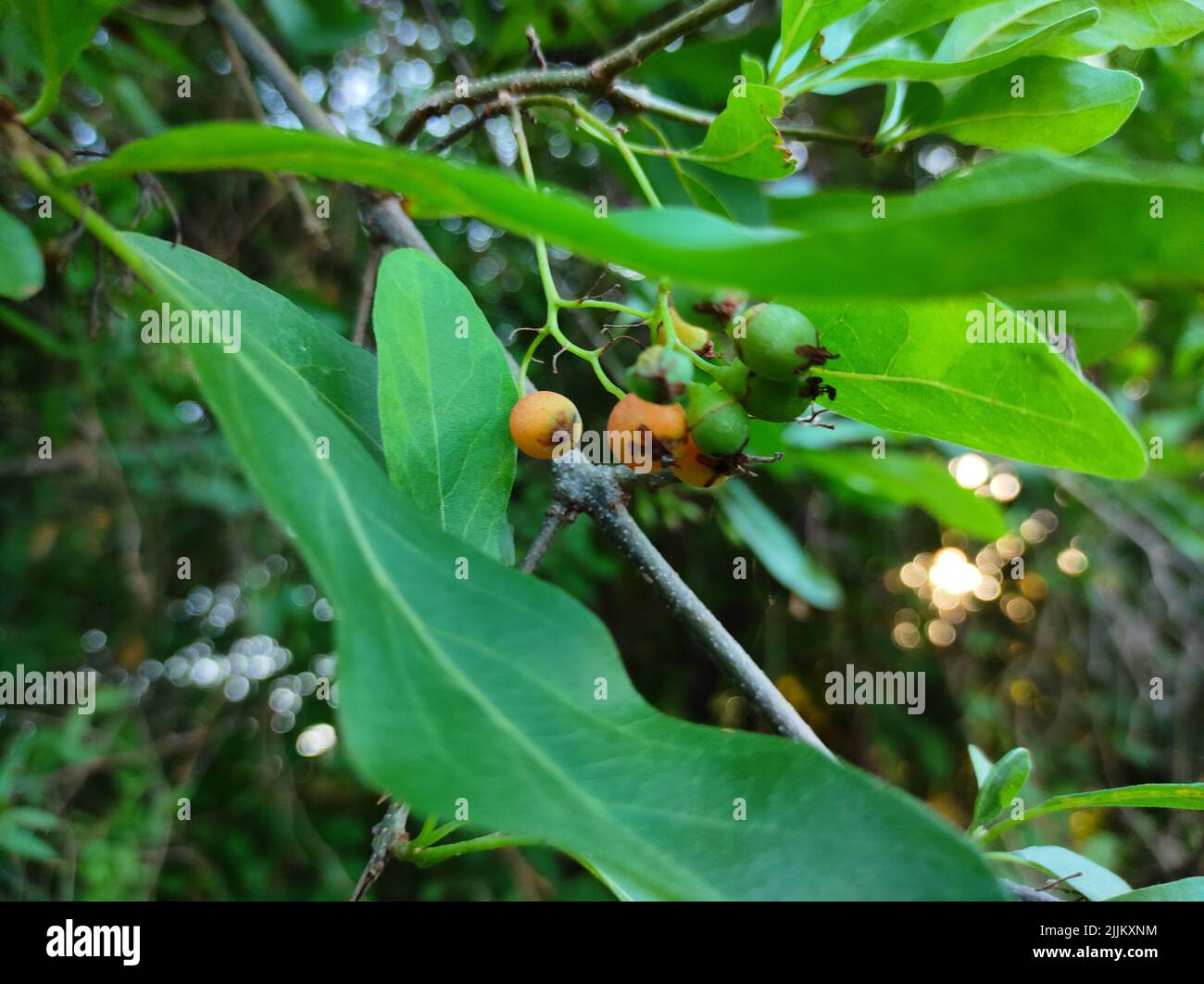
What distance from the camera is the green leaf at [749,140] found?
2.96 feet

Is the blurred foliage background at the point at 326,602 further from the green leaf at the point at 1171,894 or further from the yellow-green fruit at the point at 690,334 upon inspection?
the green leaf at the point at 1171,894

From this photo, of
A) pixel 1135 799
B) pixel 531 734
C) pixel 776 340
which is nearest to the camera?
pixel 531 734


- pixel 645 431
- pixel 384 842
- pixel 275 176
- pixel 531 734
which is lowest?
pixel 384 842

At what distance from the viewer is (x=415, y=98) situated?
8.37 ft

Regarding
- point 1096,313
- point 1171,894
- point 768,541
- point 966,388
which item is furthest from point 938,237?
point 768,541

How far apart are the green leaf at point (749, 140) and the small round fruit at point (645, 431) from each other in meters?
0.34

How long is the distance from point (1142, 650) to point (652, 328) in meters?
3.41

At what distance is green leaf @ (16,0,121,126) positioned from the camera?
2.83 feet

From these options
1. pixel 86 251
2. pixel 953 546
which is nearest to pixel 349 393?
pixel 86 251

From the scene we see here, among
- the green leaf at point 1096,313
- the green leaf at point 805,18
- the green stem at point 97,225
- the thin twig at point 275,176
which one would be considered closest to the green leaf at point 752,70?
the green leaf at point 805,18

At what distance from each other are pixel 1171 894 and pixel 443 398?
88 centimetres

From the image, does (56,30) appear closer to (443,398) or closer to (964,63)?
(443,398)

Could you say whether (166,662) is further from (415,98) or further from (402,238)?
(402,238)

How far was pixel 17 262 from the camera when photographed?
0.91m
